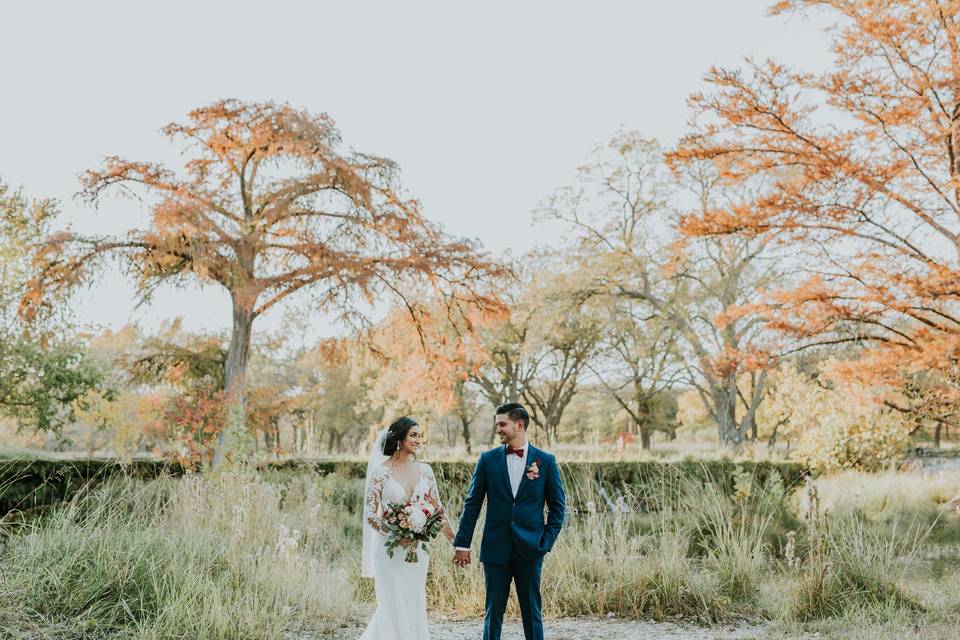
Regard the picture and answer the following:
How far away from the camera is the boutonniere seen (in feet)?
15.1

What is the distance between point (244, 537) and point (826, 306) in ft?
27.2

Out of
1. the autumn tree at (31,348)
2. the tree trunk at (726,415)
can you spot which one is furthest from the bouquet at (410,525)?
the tree trunk at (726,415)

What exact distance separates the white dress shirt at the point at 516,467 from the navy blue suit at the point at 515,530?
0.8 inches

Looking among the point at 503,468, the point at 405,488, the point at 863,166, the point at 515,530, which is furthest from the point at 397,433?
the point at 863,166

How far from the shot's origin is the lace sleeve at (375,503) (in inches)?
187

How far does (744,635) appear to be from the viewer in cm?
566

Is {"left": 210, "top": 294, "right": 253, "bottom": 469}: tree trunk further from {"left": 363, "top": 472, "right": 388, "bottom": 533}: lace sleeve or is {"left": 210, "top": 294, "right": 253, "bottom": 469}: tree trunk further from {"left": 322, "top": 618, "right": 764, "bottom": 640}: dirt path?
{"left": 363, "top": 472, "right": 388, "bottom": 533}: lace sleeve

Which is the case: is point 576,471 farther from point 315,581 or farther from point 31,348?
point 31,348

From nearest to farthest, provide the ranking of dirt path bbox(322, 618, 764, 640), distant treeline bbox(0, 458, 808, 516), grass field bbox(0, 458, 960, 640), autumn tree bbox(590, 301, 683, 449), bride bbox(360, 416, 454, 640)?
1. bride bbox(360, 416, 454, 640)
2. grass field bbox(0, 458, 960, 640)
3. dirt path bbox(322, 618, 764, 640)
4. distant treeline bbox(0, 458, 808, 516)
5. autumn tree bbox(590, 301, 683, 449)

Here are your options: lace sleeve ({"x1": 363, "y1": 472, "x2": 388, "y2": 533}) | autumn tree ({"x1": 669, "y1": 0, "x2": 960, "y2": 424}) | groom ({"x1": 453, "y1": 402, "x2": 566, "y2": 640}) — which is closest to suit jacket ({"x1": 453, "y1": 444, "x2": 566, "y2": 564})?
groom ({"x1": 453, "y1": 402, "x2": 566, "y2": 640})

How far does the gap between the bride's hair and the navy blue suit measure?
1.65 ft

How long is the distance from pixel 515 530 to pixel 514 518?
0.07 metres

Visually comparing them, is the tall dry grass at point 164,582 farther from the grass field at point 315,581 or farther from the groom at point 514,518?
the groom at point 514,518

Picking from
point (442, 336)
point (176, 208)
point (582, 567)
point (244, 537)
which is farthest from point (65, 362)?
point (582, 567)
